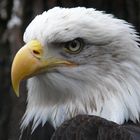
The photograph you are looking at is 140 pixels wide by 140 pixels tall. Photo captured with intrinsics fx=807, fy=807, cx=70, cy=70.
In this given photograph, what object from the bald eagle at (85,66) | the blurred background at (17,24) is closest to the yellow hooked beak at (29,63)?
the bald eagle at (85,66)

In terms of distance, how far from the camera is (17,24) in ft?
27.7

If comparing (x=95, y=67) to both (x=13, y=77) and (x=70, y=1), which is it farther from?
(x=70, y=1)

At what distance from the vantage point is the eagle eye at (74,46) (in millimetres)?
5309

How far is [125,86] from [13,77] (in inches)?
29.6

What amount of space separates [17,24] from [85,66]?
10.5 feet

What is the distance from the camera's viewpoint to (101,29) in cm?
536

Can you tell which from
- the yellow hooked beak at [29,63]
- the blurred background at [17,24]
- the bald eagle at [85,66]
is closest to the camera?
the yellow hooked beak at [29,63]

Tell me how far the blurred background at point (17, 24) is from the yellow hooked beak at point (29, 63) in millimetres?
2093

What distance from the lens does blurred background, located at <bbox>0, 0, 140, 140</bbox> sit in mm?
7957

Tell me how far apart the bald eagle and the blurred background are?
79.7 inches

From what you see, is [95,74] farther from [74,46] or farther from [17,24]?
[17,24]

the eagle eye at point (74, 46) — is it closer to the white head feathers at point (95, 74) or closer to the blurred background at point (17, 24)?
the white head feathers at point (95, 74)

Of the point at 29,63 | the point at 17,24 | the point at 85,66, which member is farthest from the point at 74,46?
the point at 17,24

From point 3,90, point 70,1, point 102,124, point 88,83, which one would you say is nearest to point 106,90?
point 88,83
